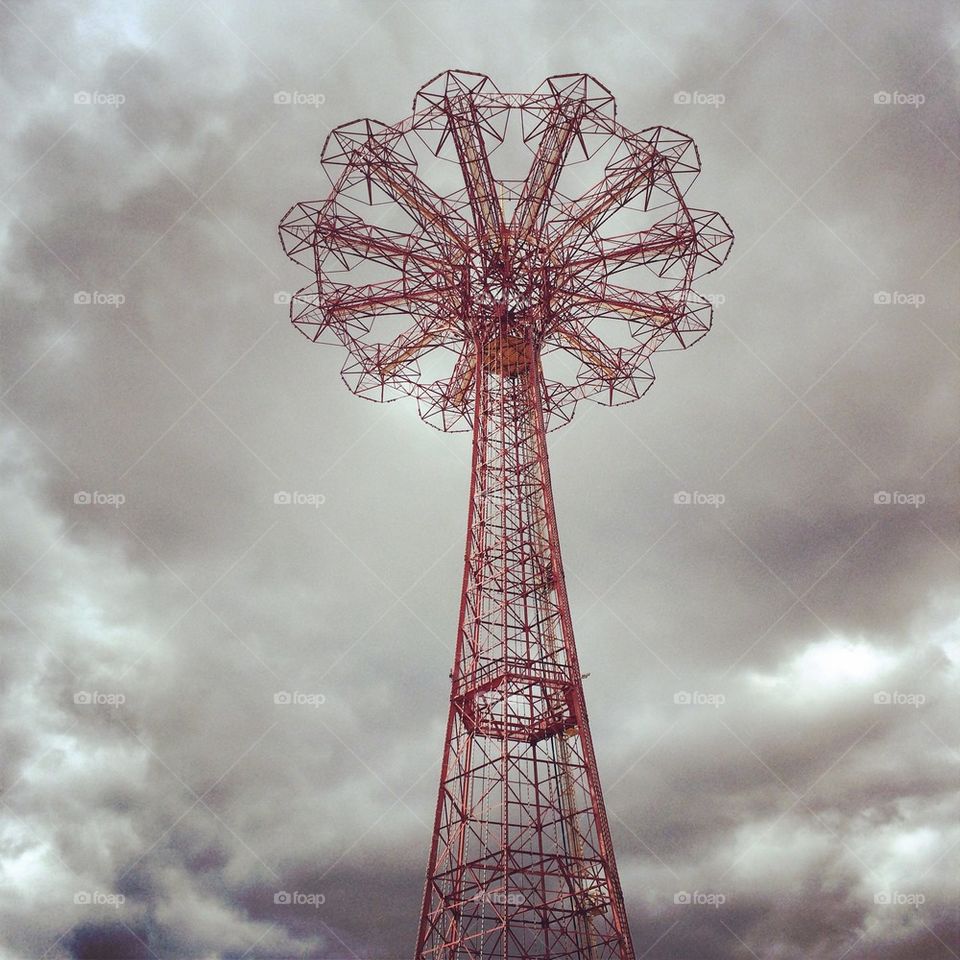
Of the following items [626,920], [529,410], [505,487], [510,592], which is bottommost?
[626,920]

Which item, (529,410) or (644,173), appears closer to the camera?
(644,173)

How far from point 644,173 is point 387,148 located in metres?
8.52

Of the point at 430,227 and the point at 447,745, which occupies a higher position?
the point at 430,227

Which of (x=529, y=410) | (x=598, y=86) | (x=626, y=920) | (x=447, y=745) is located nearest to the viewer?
(x=626, y=920)

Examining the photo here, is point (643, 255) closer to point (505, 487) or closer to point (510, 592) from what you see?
point (505, 487)

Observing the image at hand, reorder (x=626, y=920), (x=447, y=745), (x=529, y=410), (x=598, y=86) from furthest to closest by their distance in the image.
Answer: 1. (x=529, y=410)
2. (x=598, y=86)
3. (x=447, y=745)
4. (x=626, y=920)

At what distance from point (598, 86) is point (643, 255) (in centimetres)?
575

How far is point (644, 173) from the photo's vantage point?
35906mm

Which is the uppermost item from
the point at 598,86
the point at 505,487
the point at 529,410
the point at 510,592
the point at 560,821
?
the point at 598,86

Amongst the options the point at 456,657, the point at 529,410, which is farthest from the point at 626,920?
the point at 529,410

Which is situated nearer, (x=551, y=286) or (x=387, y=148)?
(x=387, y=148)

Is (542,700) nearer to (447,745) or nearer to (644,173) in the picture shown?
(447,745)

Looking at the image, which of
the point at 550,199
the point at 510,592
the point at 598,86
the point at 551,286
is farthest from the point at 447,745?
the point at 598,86

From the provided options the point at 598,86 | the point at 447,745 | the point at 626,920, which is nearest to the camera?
the point at 626,920
